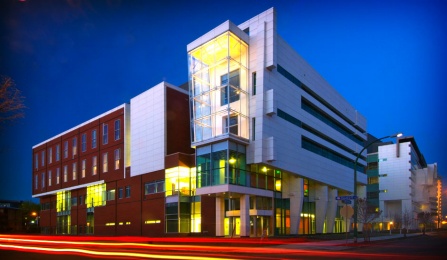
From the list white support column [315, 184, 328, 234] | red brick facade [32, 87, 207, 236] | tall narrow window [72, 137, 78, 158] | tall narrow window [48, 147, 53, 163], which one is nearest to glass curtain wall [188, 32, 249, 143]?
red brick facade [32, 87, 207, 236]

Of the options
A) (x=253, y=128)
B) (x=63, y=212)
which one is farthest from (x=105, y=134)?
(x=253, y=128)

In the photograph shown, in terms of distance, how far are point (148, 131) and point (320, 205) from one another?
1030 inches

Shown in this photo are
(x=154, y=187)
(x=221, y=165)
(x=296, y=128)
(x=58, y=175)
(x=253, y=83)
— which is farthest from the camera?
(x=58, y=175)

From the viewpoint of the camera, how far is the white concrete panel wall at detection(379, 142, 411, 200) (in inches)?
4281

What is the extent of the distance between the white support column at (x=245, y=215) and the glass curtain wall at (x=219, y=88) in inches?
271

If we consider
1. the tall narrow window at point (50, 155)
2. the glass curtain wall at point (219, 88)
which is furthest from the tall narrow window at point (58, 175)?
the glass curtain wall at point (219, 88)

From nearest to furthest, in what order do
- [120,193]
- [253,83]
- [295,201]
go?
[253,83], [295,201], [120,193]

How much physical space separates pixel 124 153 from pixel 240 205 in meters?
22.0

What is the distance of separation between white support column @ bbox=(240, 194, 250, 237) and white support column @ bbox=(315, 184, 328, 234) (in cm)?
1740

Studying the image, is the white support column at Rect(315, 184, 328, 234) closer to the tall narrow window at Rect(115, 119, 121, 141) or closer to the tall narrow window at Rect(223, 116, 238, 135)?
the tall narrow window at Rect(223, 116, 238, 135)

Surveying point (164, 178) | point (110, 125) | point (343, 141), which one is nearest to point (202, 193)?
point (164, 178)

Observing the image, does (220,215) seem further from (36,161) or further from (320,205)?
(36,161)

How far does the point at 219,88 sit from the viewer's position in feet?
153

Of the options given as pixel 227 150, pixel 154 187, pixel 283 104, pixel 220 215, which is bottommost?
pixel 220 215
